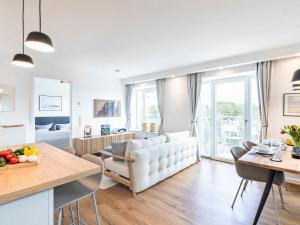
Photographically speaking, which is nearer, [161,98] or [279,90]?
[279,90]

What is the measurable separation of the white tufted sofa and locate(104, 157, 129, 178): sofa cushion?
23 centimetres

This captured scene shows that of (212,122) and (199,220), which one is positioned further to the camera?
(212,122)

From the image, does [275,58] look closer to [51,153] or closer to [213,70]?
[213,70]

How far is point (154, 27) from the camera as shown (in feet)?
8.40

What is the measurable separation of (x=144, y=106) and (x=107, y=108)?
1407 millimetres

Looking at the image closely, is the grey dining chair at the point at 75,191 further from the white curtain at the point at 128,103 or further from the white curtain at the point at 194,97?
the white curtain at the point at 128,103

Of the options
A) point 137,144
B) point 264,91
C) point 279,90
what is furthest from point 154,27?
point 279,90

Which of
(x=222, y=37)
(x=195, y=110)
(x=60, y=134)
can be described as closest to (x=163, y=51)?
(x=222, y=37)

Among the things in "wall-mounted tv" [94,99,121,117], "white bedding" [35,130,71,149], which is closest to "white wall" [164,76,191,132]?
"wall-mounted tv" [94,99,121,117]

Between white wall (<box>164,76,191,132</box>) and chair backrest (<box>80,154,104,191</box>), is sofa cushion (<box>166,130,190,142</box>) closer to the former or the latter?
white wall (<box>164,76,191,132</box>)

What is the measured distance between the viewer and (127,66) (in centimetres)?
481

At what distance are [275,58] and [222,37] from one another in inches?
57.2

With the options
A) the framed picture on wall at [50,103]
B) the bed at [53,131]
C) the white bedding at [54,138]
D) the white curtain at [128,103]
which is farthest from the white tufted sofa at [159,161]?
the framed picture on wall at [50,103]

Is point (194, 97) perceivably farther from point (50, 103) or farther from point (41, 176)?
point (50, 103)
